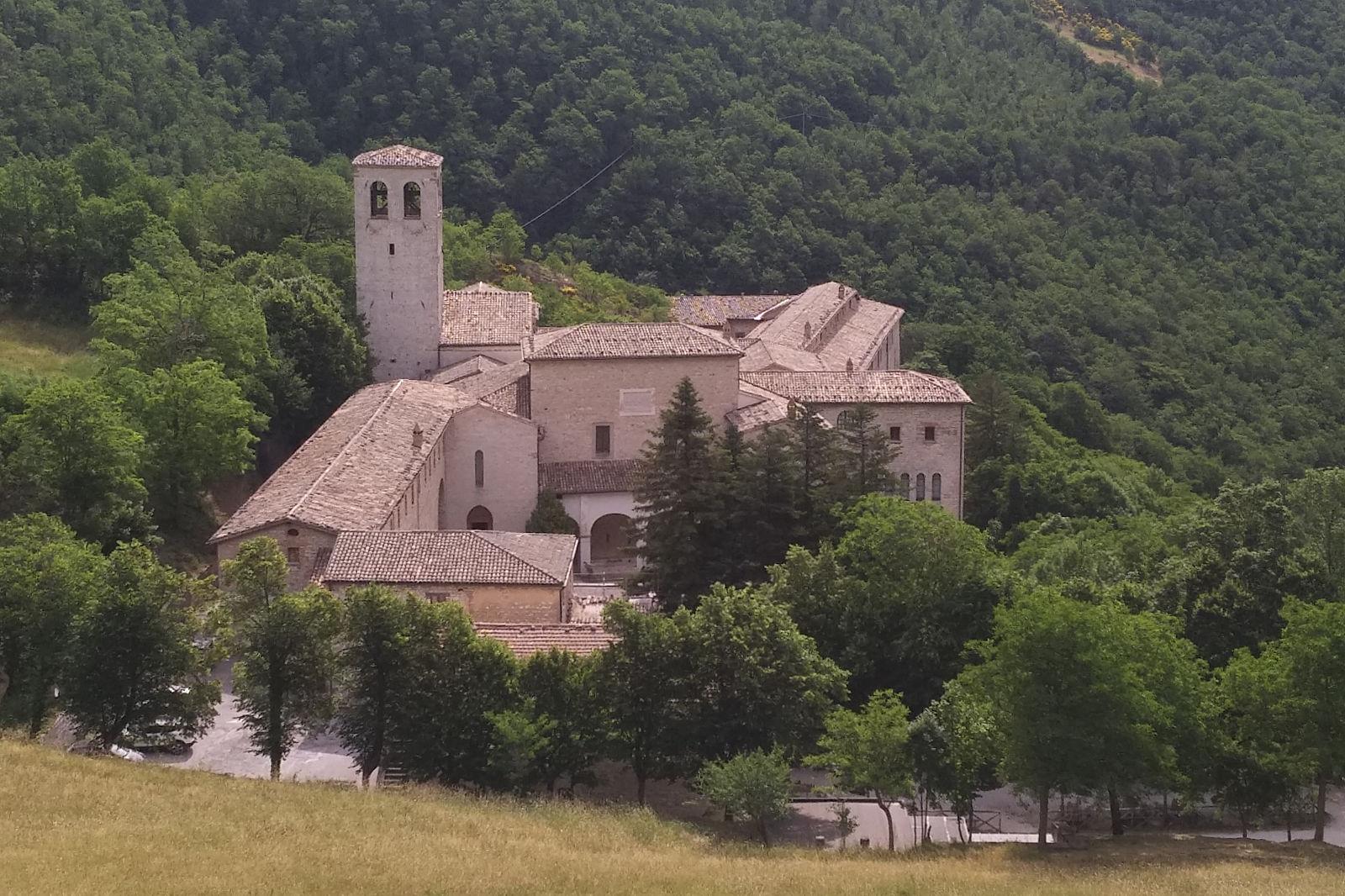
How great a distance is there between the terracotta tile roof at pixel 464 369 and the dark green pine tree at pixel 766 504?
474 inches

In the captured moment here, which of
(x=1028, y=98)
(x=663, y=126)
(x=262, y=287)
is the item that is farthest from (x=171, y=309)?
(x=1028, y=98)

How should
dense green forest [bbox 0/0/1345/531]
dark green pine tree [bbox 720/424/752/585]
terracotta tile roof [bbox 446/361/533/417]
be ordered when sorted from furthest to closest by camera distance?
1. dense green forest [bbox 0/0/1345/531]
2. terracotta tile roof [bbox 446/361/533/417]
3. dark green pine tree [bbox 720/424/752/585]

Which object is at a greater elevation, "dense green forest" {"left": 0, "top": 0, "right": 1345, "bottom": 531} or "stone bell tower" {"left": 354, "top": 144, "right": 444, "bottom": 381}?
"dense green forest" {"left": 0, "top": 0, "right": 1345, "bottom": 531}

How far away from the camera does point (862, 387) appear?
52031 mm

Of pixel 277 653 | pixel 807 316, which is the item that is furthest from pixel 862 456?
pixel 807 316

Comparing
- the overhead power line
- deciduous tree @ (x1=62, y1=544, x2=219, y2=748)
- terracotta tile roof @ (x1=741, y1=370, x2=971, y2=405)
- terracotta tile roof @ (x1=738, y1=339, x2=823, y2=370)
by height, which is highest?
the overhead power line

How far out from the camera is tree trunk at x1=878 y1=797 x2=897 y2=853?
3216 centimetres

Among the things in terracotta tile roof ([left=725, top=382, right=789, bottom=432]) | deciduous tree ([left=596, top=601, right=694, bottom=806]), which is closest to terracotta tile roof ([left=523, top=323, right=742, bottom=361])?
terracotta tile roof ([left=725, top=382, right=789, bottom=432])

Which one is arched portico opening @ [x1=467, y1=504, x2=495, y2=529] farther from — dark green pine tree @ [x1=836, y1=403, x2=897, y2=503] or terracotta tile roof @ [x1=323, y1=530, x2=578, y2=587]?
dark green pine tree @ [x1=836, y1=403, x2=897, y2=503]

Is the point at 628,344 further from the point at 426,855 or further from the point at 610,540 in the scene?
the point at 426,855

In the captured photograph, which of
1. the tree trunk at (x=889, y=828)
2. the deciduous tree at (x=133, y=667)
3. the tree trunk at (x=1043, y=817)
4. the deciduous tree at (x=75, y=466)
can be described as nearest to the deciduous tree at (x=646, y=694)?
the tree trunk at (x=889, y=828)

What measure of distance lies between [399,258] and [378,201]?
1779 mm

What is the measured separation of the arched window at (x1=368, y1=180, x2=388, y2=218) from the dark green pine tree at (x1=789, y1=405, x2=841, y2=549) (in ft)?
52.7

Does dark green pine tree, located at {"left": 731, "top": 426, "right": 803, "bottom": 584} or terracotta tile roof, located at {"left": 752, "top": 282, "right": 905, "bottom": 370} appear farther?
terracotta tile roof, located at {"left": 752, "top": 282, "right": 905, "bottom": 370}
